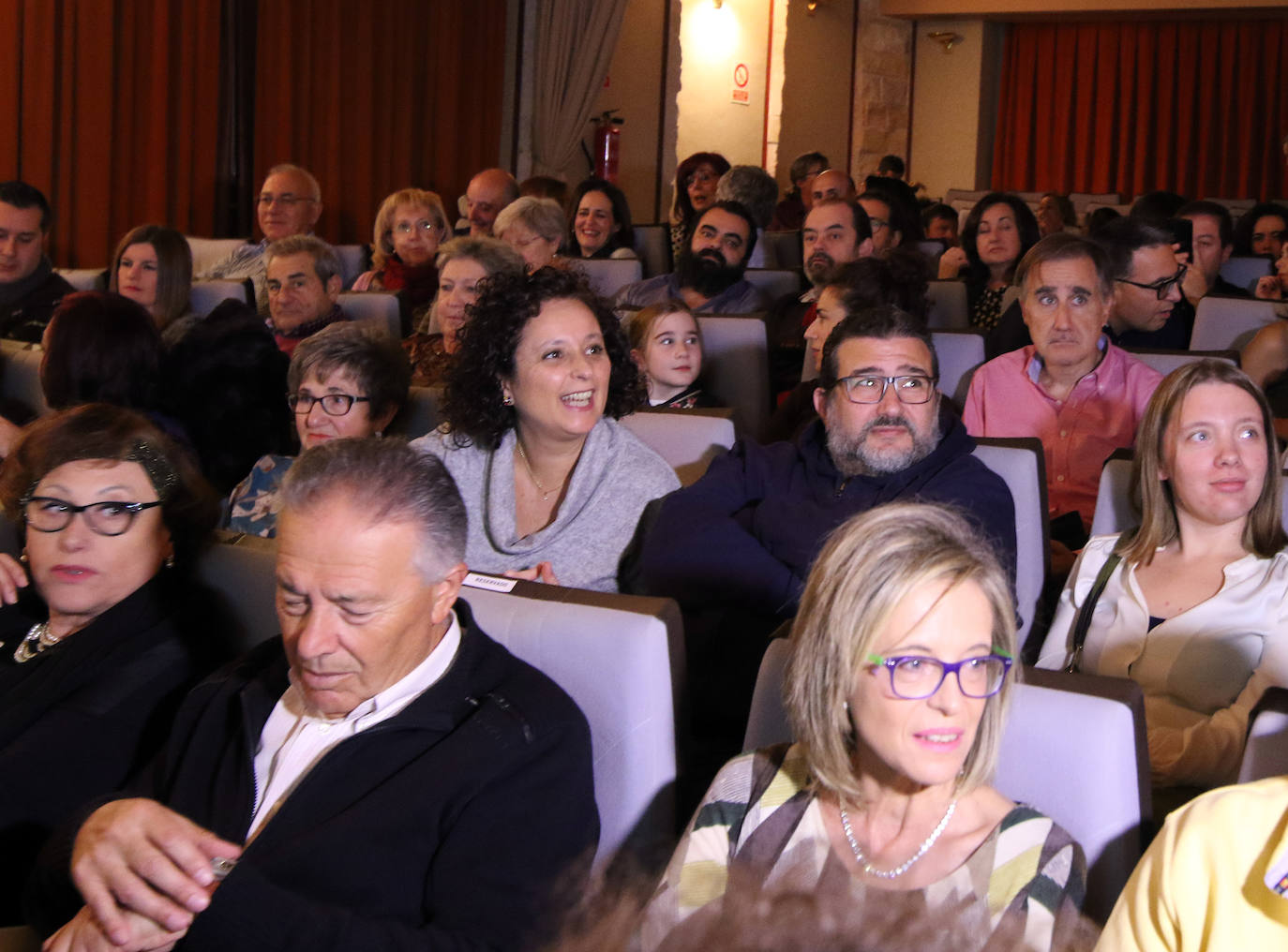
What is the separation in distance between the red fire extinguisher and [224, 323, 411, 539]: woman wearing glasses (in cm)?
772

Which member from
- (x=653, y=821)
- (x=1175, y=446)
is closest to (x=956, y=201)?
(x=1175, y=446)

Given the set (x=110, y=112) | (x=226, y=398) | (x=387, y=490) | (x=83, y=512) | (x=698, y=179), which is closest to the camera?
(x=387, y=490)

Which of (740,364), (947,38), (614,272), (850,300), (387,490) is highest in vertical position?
(947,38)

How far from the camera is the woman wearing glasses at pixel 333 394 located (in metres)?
2.86

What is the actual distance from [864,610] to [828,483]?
3.86 ft

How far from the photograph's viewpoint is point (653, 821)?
1.63m

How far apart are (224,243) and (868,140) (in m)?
9.11

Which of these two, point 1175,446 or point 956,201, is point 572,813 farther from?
point 956,201

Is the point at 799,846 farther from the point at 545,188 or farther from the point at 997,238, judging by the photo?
the point at 545,188

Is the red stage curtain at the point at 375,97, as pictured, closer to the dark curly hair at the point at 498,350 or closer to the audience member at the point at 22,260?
the audience member at the point at 22,260

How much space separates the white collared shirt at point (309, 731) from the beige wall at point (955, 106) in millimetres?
13526

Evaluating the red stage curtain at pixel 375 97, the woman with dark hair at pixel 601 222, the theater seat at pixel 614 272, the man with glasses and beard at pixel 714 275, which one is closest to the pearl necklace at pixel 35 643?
the man with glasses and beard at pixel 714 275

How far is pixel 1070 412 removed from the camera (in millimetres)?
3344

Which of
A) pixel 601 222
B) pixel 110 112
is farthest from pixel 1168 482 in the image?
pixel 110 112
